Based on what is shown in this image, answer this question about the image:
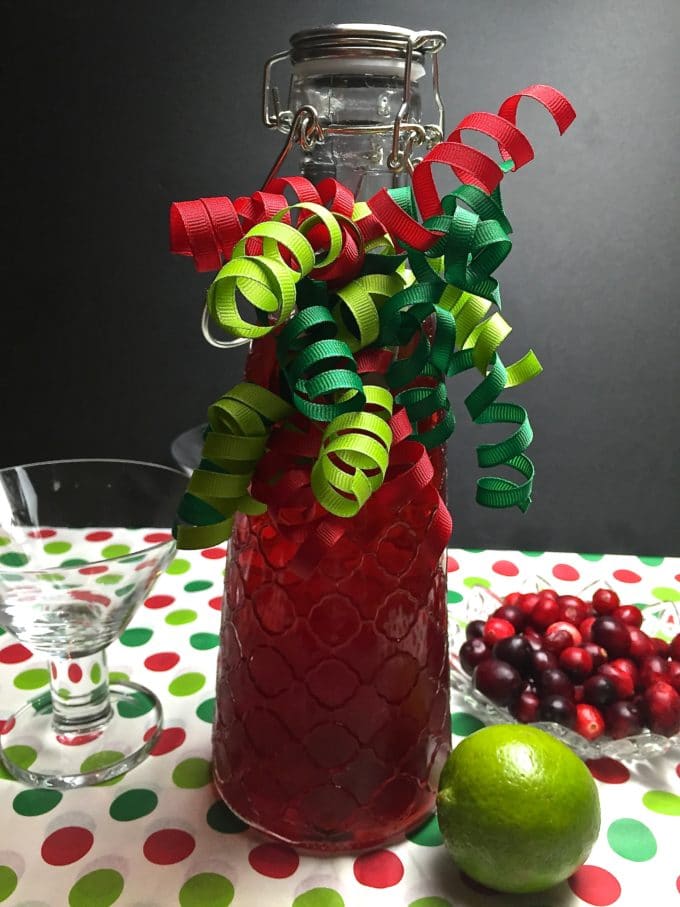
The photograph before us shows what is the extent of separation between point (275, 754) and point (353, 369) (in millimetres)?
186

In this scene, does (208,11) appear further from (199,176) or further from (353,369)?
(353,369)

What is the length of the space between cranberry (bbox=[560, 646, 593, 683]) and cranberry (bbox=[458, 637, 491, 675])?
5cm

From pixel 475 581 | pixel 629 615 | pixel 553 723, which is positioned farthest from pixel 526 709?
pixel 475 581

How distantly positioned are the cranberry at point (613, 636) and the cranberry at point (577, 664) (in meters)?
0.02

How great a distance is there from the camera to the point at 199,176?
1037 millimetres

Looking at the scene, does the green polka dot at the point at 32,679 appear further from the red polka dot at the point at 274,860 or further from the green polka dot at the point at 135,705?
the red polka dot at the point at 274,860

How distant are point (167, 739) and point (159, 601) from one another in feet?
0.56

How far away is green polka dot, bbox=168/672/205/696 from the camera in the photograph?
A: 1.75 feet

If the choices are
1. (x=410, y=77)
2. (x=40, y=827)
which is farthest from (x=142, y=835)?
(x=410, y=77)

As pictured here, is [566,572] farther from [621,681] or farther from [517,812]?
[517,812]

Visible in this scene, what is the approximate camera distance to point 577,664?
0.49m

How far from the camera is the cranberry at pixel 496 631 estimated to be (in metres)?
0.52

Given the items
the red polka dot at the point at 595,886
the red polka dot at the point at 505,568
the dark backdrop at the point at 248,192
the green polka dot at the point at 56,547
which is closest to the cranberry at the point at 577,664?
the red polka dot at the point at 595,886

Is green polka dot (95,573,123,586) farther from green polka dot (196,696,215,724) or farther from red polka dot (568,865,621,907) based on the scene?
red polka dot (568,865,621,907)
